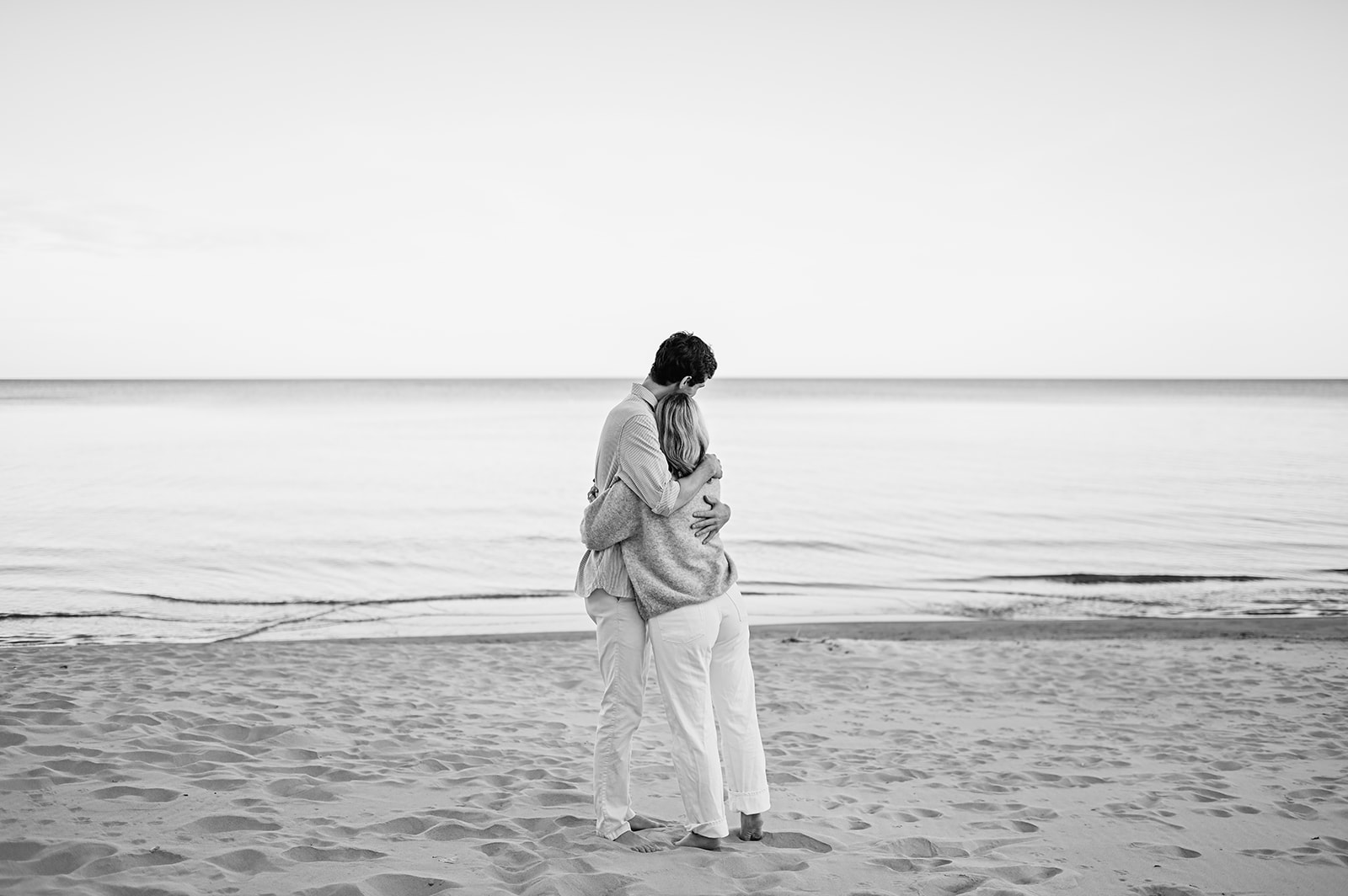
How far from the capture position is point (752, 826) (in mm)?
3955

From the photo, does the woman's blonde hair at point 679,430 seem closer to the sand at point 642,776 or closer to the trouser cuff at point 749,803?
the trouser cuff at point 749,803

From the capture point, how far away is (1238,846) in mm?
4035

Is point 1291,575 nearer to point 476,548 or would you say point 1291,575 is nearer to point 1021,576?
point 1021,576

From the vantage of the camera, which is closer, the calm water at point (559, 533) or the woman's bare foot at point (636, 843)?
the woman's bare foot at point (636, 843)

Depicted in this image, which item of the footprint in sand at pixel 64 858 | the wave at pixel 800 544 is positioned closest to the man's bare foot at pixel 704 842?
the footprint in sand at pixel 64 858

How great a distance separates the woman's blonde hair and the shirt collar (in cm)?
2

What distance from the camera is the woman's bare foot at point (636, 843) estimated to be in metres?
3.81

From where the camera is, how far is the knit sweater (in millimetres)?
3572

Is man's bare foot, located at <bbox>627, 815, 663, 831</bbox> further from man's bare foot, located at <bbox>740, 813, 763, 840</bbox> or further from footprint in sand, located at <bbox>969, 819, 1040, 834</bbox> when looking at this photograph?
footprint in sand, located at <bbox>969, 819, 1040, 834</bbox>

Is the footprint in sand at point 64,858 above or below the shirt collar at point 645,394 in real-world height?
below

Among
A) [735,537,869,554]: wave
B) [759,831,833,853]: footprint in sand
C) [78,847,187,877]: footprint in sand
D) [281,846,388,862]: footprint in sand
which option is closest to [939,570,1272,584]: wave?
[735,537,869,554]: wave

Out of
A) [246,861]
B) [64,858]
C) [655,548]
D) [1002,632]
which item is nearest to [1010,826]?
[655,548]

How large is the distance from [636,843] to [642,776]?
3.93 ft

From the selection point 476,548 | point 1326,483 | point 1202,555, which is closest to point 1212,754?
point 1202,555
